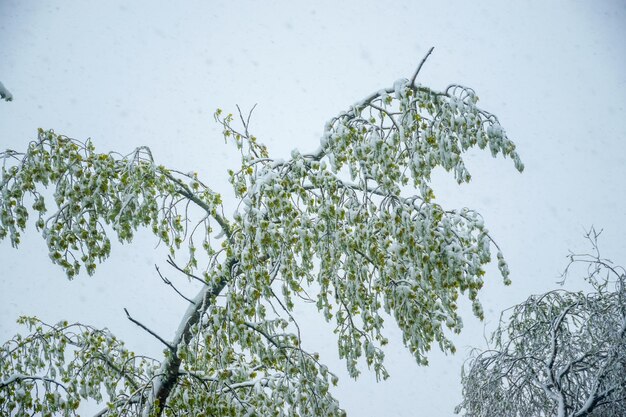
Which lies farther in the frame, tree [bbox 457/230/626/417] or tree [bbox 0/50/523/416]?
tree [bbox 457/230/626/417]

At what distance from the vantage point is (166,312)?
4919 cm

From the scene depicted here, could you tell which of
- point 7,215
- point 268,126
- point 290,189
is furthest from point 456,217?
point 268,126

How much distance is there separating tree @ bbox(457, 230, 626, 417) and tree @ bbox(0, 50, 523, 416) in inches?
65.9

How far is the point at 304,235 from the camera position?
3.68 m

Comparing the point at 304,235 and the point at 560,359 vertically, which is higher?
the point at 560,359

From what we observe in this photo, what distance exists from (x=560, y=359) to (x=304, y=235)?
3.23 metres

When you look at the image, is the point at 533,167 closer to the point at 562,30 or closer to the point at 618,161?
the point at 618,161

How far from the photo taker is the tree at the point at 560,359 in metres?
5.14

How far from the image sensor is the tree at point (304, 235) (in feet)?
12.3

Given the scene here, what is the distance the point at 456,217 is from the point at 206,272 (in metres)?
1.62

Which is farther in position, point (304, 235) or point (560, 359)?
point (560, 359)

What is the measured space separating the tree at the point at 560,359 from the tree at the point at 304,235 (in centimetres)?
167

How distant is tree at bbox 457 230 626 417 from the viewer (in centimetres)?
514

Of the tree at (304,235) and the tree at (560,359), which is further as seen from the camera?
the tree at (560,359)
